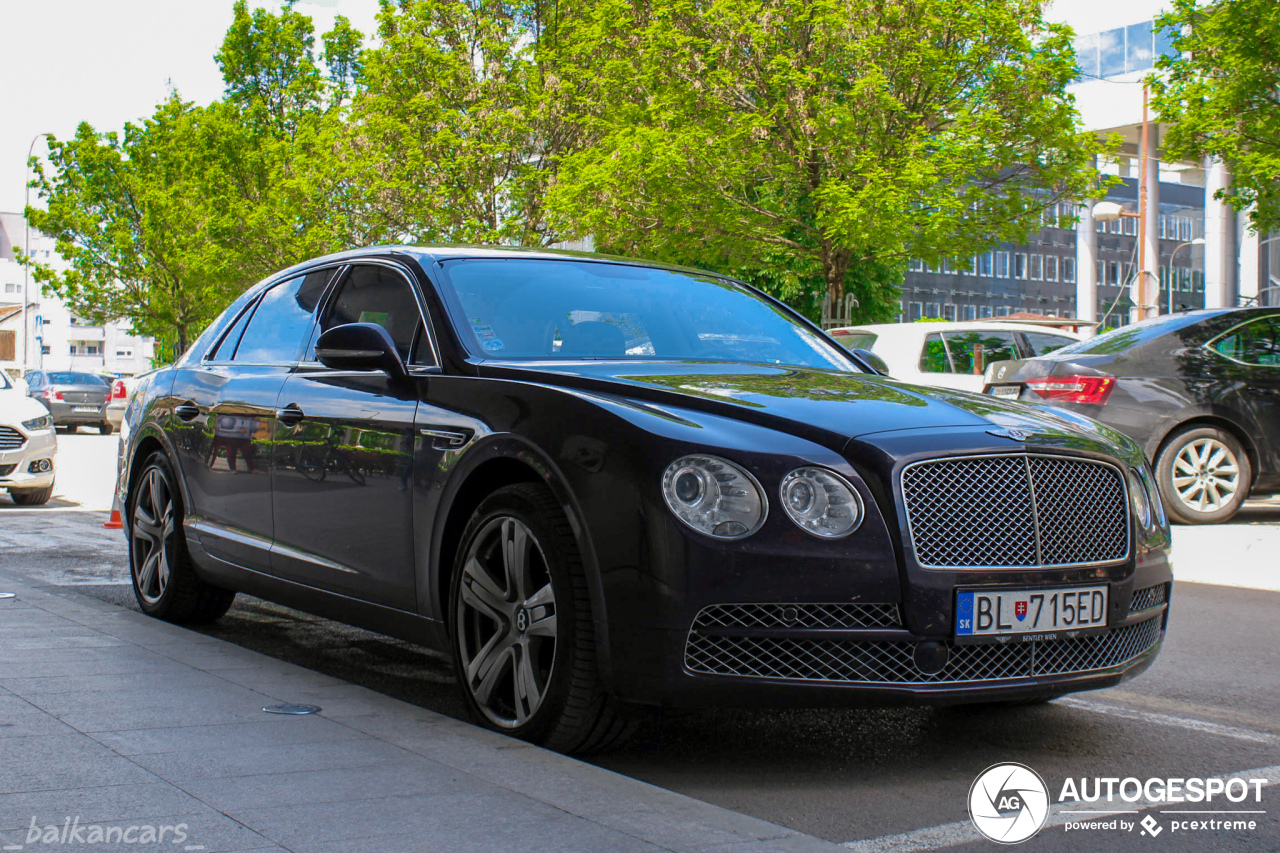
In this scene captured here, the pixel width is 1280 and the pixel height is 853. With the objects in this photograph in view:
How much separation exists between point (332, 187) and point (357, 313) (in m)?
28.7

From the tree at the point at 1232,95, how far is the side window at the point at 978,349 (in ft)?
9.62

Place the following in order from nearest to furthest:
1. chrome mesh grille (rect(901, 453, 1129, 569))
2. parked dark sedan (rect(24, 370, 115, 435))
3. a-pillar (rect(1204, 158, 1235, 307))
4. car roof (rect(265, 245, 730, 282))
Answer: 1. chrome mesh grille (rect(901, 453, 1129, 569))
2. car roof (rect(265, 245, 730, 282))
3. parked dark sedan (rect(24, 370, 115, 435))
4. a-pillar (rect(1204, 158, 1235, 307))

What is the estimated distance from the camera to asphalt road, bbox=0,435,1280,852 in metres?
3.56

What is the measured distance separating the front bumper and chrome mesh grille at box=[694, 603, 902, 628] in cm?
1168

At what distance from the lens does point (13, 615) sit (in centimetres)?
607

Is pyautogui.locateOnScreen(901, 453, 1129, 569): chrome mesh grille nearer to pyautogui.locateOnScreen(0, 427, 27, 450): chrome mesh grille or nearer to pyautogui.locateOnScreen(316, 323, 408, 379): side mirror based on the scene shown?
pyautogui.locateOnScreen(316, 323, 408, 379): side mirror

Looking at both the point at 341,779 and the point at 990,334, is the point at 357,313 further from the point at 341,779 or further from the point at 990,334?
the point at 990,334

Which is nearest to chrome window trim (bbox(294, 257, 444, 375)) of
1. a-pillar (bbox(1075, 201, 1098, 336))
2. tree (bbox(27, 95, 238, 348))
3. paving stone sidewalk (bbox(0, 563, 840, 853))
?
paving stone sidewalk (bbox(0, 563, 840, 853))

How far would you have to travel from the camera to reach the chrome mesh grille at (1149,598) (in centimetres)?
424

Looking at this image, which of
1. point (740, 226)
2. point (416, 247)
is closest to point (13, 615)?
point (416, 247)

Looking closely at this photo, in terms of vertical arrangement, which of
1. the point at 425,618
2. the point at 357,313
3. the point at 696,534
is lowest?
the point at 425,618

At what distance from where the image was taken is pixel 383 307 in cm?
535

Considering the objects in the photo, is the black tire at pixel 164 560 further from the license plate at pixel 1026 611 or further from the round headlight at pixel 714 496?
the license plate at pixel 1026 611

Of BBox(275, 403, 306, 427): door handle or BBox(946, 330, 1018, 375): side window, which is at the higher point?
BBox(946, 330, 1018, 375): side window
